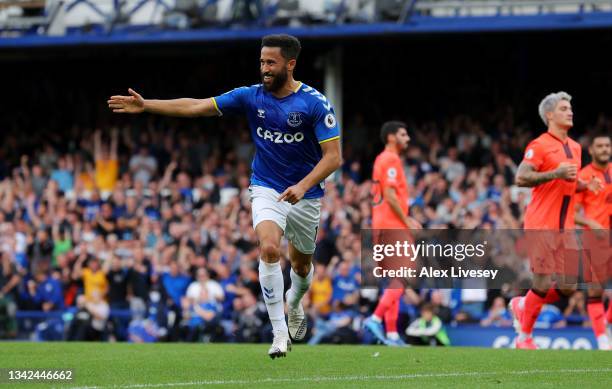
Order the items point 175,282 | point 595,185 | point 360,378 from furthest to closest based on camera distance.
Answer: point 175,282, point 595,185, point 360,378

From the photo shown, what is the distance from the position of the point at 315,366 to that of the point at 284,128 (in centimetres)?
196

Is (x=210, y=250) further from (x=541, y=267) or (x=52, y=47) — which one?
(x=541, y=267)

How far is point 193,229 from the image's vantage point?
22172mm

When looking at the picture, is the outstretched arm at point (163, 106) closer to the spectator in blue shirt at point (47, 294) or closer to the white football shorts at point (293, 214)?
the white football shorts at point (293, 214)

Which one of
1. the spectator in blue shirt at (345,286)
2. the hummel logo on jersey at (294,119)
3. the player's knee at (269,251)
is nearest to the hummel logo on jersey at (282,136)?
the hummel logo on jersey at (294,119)

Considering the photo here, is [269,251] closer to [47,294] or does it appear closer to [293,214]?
[293,214]

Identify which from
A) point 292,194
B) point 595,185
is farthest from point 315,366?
point 595,185

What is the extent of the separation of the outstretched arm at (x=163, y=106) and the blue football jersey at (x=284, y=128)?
0.36ft

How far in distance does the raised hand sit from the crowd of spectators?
8.07 metres

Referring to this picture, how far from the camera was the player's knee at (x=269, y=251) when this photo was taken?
992 centimetres

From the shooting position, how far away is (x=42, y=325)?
2091cm

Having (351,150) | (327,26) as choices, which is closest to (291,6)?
(327,26)

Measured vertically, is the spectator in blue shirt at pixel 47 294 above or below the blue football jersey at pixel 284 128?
below

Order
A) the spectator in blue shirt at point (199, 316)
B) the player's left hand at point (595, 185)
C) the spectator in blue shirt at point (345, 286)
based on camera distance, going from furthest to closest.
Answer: the spectator in blue shirt at point (199, 316) → the spectator in blue shirt at point (345, 286) → the player's left hand at point (595, 185)
